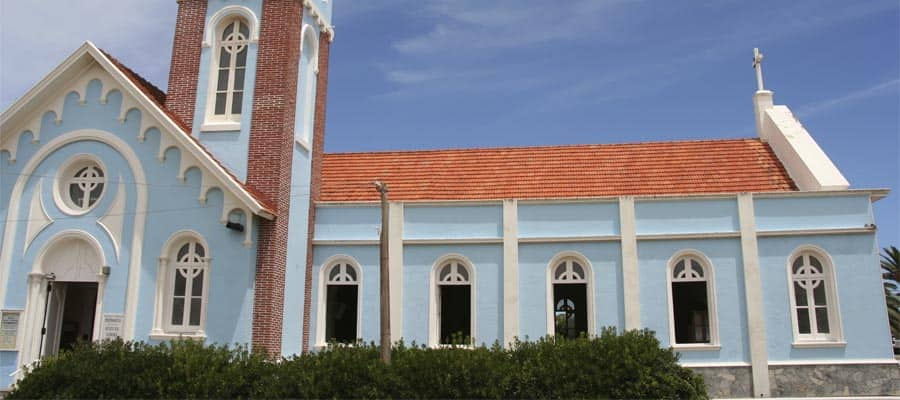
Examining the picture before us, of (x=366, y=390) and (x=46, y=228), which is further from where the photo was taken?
(x=46, y=228)

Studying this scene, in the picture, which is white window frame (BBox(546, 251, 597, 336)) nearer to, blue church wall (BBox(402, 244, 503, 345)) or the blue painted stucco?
blue church wall (BBox(402, 244, 503, 345))

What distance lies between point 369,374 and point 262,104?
717 centimetres

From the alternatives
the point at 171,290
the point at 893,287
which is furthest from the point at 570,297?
the point at 893,287

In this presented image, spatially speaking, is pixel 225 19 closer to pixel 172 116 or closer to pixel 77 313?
pixel 172 116

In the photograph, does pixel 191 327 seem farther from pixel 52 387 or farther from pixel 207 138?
pixel 207 138

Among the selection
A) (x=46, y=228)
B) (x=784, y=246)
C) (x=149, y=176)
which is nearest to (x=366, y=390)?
(x=149, y=176)

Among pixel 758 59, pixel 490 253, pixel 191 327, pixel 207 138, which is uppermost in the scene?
pixel 758 59

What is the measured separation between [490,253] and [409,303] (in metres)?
2.29

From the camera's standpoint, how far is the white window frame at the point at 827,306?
1591 cm

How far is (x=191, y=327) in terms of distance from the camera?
15.6 metres

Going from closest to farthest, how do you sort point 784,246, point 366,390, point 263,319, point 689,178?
point 366,390, point 263,319, point 784,246, point 689,178

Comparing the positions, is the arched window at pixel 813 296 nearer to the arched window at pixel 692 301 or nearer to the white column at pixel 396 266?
the arched window at pixel 692 301

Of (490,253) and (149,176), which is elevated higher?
(149,176)

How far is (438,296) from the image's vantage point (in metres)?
17.5
